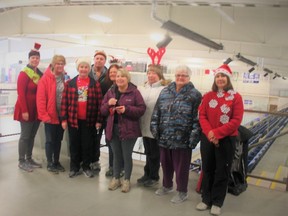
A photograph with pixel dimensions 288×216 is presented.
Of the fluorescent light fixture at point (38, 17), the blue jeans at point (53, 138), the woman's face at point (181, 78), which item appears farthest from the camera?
the fluorescent light fixture at point (38, 17)

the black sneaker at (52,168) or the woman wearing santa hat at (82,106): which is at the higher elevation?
the woman wearing santa hat at (82,106)

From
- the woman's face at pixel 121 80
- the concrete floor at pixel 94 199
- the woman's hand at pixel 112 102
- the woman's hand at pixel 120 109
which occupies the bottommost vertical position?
the concrete floor at pixel 94 199

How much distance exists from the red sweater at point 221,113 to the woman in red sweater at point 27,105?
1908 millimetres

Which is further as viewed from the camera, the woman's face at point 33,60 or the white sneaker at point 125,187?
the woman's face at point 33,60

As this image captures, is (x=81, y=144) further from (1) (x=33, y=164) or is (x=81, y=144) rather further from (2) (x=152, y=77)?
(2) (x=152, y=77)

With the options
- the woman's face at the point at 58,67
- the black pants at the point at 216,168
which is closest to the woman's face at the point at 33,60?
the woman's face at the point at 58,67

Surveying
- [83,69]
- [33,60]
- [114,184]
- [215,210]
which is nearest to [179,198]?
[215,210]

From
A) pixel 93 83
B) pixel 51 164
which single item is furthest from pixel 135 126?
pixel 51 164

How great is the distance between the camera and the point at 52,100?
3.18 metres

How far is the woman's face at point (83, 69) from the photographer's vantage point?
3.03 meters

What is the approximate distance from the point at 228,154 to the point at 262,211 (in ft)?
2.16

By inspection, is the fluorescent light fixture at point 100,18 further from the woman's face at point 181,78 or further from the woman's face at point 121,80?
the woman's face at point 181,78

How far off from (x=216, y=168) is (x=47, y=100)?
6.25ft

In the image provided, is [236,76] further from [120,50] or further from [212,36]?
[212,36]
